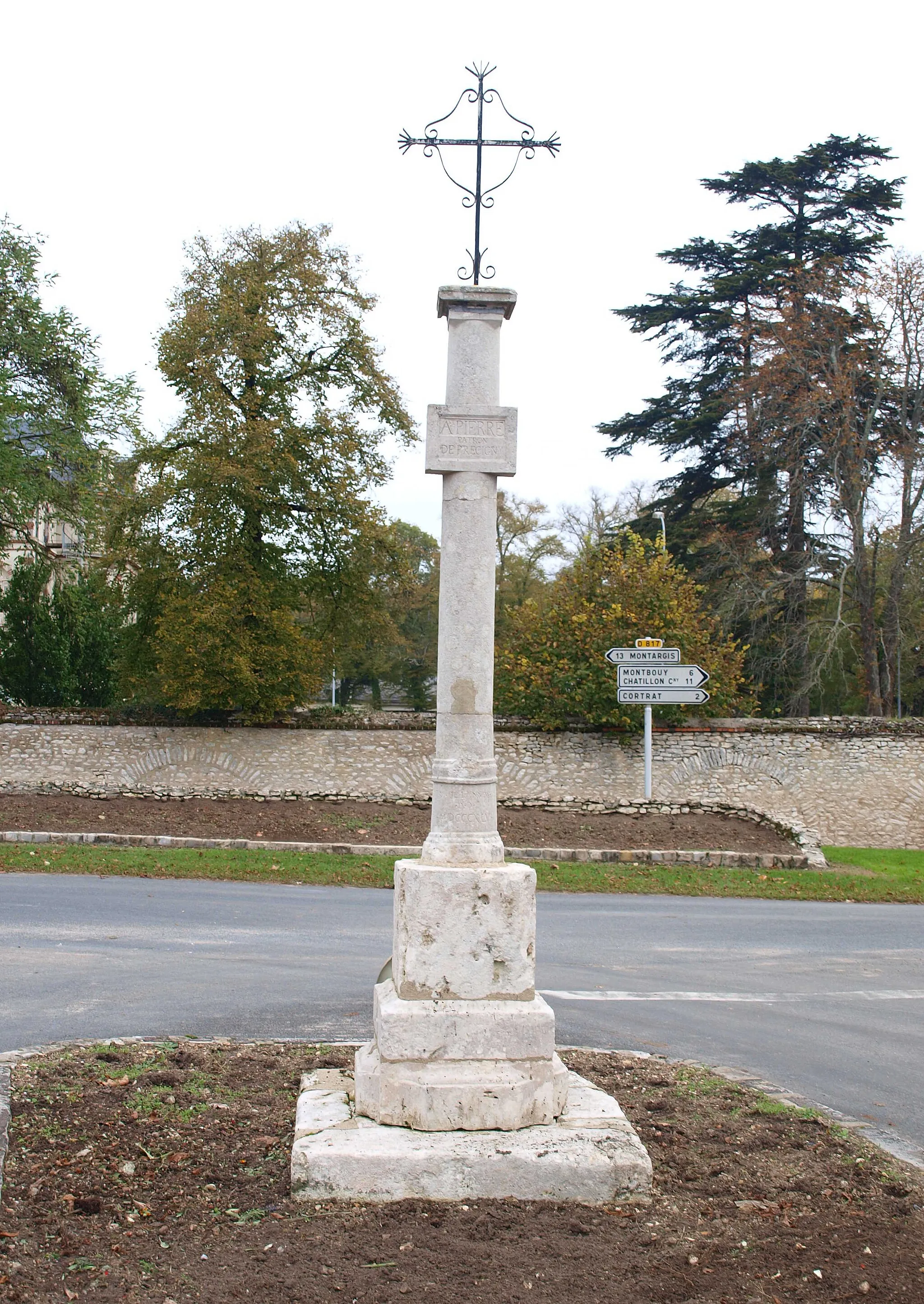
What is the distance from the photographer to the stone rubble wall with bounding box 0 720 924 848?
21.5 metres

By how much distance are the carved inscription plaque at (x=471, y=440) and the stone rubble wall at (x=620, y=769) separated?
646 inches

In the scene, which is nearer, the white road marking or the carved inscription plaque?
the carved inscription plaque

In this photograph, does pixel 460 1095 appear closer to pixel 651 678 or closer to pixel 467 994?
pixel 467 994

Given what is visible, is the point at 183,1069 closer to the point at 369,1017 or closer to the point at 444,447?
the point at 369,1017

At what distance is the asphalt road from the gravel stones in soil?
1.23 meters

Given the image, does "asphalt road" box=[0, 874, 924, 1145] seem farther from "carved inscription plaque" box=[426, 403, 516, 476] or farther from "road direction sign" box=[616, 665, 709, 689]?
"road direction sign" box=[616, 665, 709, 689]

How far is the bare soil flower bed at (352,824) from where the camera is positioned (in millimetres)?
17031

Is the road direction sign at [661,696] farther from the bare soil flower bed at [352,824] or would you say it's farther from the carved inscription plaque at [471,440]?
the carved inscription plaque at [471,440]

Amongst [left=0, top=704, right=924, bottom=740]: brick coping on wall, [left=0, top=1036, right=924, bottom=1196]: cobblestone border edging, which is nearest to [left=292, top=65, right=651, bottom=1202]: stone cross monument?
[left=0, top=1036, right=924, bottom=1196]: cobblestone border edging

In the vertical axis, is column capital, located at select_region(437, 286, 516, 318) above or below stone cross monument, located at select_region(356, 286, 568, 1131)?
above

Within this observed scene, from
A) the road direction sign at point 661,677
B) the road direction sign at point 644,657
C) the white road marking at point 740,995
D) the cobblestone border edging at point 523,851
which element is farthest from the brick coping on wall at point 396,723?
the white road marking at point 740,995

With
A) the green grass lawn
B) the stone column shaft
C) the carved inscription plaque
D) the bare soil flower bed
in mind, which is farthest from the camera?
the bare soil flower bed

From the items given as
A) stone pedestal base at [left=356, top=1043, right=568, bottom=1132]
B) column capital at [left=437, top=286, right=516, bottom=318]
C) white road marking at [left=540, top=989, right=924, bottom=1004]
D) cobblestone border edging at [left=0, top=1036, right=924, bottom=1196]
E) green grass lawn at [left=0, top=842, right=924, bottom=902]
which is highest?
column capital at [left=437, top=286, right=516, bottom=318]

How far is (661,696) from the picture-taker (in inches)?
Result: 704
